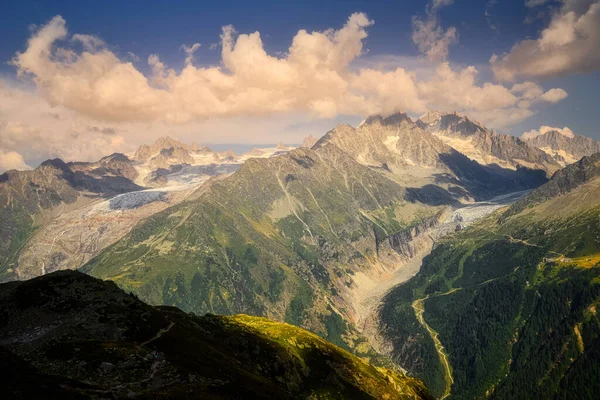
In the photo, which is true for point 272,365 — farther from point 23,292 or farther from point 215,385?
point 23,292

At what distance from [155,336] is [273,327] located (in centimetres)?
10083

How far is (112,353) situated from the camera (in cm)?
7806

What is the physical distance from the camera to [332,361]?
568ft

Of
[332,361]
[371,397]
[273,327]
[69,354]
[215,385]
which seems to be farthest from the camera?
[273,327]

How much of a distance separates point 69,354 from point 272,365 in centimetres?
7673

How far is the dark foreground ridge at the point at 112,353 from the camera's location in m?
62.9

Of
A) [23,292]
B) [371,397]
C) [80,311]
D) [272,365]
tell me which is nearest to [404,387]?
[371,397]

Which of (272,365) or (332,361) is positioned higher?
(272,365)

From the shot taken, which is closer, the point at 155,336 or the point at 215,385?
the point at 215,385

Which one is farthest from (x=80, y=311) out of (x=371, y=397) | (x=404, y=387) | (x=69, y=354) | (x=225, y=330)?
(x=404, y=387)

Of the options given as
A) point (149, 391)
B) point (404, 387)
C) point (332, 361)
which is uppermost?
point (149, 391)

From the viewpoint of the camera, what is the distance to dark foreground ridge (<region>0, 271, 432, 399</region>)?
206 ft

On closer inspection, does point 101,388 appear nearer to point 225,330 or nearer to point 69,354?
point 69,354

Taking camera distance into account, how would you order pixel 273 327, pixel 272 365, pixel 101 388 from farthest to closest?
pixel 273 327 < pixel 272 365 < pixel 101 388
